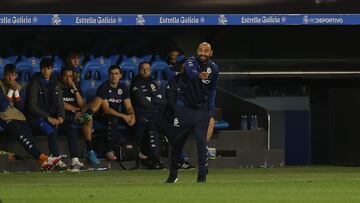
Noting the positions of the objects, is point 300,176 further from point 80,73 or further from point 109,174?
point 80,73

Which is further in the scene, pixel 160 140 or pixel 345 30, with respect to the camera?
pixel 345 30

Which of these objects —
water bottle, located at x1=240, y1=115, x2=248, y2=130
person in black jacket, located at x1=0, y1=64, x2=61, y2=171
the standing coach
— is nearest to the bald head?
the standing coach

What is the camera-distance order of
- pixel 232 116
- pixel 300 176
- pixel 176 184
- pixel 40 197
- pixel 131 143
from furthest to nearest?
pixel 232 116 < pixel 131 143 < pixel 300 176 < pixel 176 184 < pixel 40 197

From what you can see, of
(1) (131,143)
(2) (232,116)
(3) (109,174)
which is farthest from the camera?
(2) (232,116)

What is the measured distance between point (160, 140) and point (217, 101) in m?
2.05

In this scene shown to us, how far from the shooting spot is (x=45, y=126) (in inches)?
832

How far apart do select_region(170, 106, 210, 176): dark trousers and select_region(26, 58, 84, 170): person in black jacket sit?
17.3ft

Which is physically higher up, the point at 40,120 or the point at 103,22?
the point at 103,22

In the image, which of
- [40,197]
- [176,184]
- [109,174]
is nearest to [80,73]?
[109,174]

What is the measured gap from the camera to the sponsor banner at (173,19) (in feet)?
69.4

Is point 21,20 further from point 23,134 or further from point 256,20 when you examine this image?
point 256,20

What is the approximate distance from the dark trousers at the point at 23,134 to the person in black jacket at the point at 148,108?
222cm

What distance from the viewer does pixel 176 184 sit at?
1568 cm

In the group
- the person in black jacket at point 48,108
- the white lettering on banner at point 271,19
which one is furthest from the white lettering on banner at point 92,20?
the white lettering on banner at point 271,19
